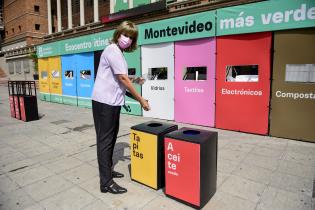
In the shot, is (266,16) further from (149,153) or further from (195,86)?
(149,153)

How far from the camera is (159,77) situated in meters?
8.44

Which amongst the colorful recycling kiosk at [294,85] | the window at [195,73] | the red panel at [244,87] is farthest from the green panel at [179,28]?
the colorful recycling kiosk at [294,85]

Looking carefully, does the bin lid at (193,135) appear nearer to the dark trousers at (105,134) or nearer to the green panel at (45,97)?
the dark trousers at (105,134)

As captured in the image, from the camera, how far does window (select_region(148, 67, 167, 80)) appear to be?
8259 mm

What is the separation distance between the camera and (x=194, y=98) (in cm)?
739

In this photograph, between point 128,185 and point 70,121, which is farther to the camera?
point 70,121

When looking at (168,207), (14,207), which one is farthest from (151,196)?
(14,207)

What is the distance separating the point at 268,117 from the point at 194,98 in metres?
2.19

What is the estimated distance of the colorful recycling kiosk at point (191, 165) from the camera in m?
2.75

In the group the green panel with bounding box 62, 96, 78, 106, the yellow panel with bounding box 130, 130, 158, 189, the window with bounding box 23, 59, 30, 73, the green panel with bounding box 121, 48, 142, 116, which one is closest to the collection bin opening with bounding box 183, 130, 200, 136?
the yellow panel with bounding box 130, 130, 158, 189

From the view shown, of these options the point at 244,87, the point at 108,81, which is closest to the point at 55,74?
the point at 244,87

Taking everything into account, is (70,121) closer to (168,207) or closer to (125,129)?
(125,129)

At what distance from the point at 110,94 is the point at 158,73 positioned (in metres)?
5.44

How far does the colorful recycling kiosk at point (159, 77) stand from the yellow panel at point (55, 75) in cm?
655
